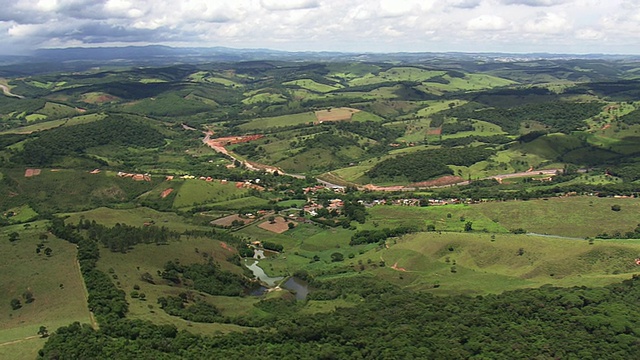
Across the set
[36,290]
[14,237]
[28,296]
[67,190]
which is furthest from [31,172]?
[28,296]

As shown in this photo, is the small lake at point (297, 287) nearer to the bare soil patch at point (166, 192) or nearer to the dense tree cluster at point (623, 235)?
the dense tree cluster at point (623, 235)

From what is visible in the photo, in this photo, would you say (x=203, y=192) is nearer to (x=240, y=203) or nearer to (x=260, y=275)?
(x=240, y=203)

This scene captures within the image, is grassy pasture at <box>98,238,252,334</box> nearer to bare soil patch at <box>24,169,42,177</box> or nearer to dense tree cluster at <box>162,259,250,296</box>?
dense tree cluster at <box>162,259,250,296</box>

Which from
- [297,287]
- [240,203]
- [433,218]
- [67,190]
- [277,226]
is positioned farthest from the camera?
[67,190]

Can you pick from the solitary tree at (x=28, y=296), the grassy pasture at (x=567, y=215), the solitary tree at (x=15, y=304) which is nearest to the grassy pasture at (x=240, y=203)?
the grassy pasture at (x=567, y=215)

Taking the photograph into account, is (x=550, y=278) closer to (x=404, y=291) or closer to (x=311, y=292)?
(x=404, y=291)

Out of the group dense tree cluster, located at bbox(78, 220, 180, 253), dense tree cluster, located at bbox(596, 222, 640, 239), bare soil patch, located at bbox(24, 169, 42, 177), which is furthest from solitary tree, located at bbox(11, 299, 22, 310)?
dense tree cluster, located at bbox(596, 222, 640, 239)

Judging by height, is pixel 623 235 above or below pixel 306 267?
above
